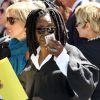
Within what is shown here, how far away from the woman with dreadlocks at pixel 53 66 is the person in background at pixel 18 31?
0.78 meters

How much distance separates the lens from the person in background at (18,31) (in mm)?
3461

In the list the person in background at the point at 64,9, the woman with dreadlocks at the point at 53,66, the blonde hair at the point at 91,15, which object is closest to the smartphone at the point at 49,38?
the woman with dreadlocks at the point at 53,66

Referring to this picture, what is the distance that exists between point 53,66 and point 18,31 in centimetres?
112

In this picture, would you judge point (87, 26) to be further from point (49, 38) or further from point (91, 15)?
point (49, 38)

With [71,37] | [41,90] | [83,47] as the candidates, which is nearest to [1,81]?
[41,90]

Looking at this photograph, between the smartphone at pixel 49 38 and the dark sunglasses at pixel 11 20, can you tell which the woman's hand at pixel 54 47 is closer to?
the smartphone at pixel 49 38

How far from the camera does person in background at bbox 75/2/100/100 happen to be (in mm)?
3353

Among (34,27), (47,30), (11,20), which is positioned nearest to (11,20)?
(11,20)

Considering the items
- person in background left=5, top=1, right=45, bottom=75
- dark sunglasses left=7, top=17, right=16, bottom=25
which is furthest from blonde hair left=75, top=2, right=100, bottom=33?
dark sunglasses left=7, top=17, right=16, bottom=25

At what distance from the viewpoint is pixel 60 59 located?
2.39m

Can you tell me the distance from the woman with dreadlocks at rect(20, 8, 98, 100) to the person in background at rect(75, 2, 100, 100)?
0.79m

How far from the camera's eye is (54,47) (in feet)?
7.75

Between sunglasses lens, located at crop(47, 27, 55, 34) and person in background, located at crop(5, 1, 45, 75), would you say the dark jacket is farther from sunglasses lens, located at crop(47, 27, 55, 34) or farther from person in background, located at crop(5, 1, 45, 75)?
person in background, located at crop(5, 1, 45, 75)

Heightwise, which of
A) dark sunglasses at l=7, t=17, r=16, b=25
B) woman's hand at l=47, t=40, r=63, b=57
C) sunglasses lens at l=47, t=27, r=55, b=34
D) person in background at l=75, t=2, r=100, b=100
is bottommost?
person in background at l=75, t=2, r=100, b=100
